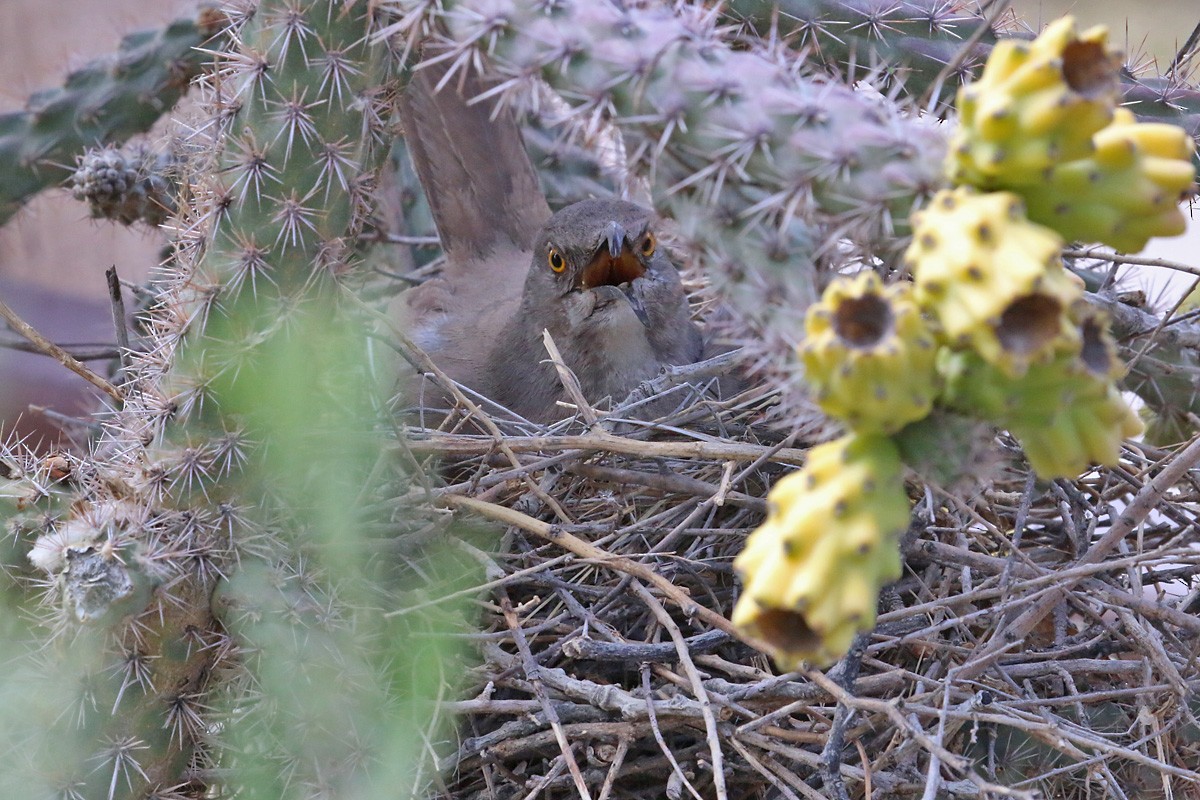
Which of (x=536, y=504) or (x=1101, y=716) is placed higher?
(x=536, y=504)

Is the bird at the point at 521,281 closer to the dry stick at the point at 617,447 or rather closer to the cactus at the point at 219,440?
the dry stick at the point at 617,447

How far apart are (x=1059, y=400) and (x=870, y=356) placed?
189mm

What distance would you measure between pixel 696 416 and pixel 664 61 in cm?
128

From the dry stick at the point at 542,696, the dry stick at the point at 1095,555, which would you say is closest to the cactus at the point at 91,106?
the dry stick at the point at 542,696

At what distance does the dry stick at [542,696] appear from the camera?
184cm

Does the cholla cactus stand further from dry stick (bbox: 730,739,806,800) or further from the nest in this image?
dry stick (bbox: 730,739,806,800)

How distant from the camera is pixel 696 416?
8.40 ft

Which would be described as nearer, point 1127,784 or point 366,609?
point 366,609

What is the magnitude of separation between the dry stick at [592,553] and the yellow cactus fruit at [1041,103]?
1.04 meters

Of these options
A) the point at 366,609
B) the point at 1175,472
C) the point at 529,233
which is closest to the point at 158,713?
the point at 366,609

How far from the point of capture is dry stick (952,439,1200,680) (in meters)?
1.83

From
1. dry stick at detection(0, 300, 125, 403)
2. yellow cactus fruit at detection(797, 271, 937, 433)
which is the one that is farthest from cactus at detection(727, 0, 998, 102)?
dry stick at detection(0, 300, 125, 403)

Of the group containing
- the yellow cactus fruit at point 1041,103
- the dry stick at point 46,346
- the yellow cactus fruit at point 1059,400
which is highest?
the yellow cactus fruit at point 1041,103

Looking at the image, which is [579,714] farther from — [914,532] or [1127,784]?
[1127,784]
